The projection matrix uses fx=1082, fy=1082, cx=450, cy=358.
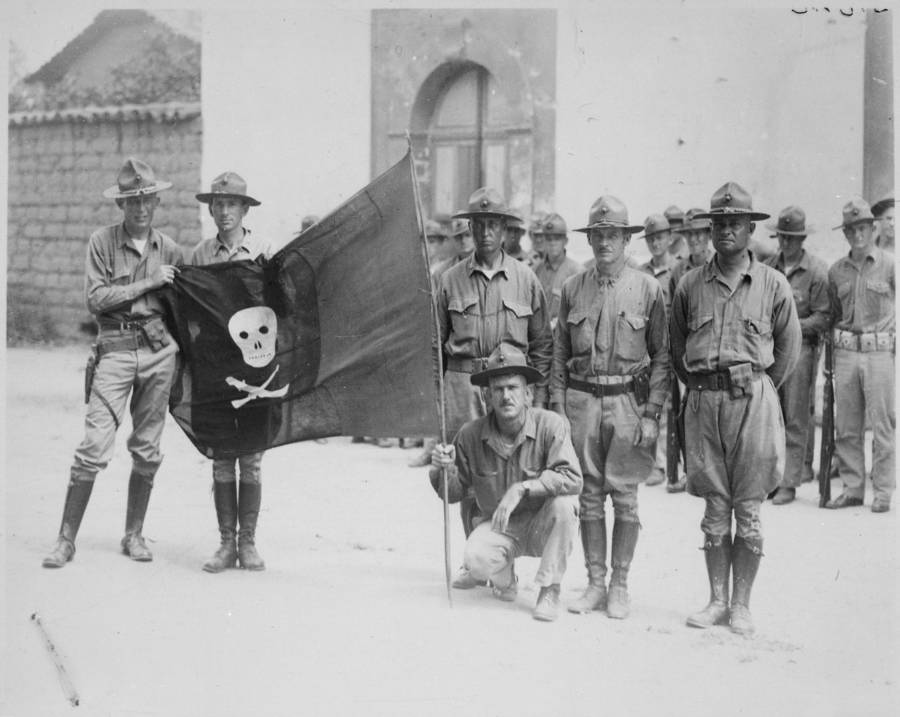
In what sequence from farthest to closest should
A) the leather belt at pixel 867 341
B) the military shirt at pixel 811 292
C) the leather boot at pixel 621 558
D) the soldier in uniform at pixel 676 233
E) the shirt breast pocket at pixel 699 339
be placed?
the soldier in uniform at pixel 676 233
the military shirt at pixel 811 292
the leather belt at pixel 867 341
the leather boot at pixel 621 558
the shirt breast pocket at pixel 699 339

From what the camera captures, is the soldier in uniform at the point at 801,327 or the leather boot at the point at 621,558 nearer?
the leather boot at the point at 621,558

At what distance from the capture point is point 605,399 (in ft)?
19.1

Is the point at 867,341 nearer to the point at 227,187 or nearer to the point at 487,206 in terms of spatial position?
the point at 487,206

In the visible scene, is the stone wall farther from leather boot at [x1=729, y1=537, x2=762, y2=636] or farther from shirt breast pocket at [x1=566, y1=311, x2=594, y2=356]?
leather boot at [x1=729, y1=537, x2=762, y2=636]

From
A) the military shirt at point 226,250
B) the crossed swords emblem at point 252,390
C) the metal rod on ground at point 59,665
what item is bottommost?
the metal rod on ground at point 59,665

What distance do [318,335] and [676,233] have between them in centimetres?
461

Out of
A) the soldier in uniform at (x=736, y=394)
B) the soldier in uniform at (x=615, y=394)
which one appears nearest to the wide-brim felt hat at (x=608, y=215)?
Answer: the soldier in uniform at (x=615, y=394)

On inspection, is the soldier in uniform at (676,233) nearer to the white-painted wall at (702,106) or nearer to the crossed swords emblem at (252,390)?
the white-painted wall at (702,106)

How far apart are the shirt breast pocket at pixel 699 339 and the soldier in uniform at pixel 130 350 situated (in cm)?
300

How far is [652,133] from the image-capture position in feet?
36.0

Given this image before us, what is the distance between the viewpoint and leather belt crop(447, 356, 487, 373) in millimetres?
6215

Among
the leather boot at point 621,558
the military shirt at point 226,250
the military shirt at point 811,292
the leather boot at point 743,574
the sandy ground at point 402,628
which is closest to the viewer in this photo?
the sandy ground at point 402,628

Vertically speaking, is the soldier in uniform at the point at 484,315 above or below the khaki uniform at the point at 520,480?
above

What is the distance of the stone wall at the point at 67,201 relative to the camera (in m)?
16.1
